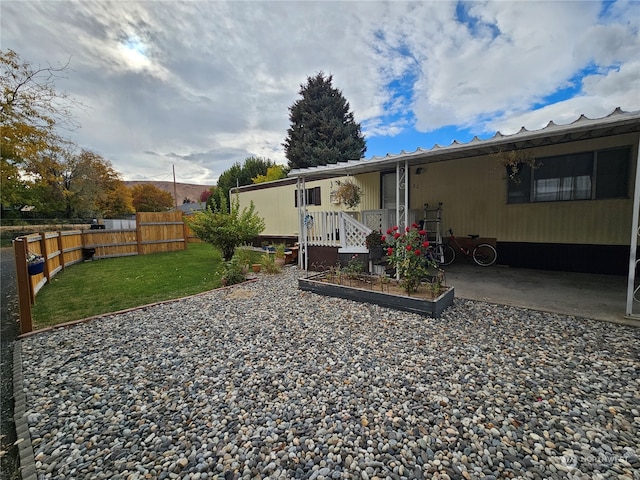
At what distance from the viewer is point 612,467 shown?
1.46 meters

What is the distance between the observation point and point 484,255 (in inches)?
265

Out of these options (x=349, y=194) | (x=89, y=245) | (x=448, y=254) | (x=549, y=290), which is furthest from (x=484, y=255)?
(x=89, y=245)

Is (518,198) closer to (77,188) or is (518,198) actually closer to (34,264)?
(34,264)

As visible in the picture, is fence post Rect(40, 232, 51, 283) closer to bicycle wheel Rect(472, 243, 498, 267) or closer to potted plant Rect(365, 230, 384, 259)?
potted plant Rect(365, 230, 384, 259)

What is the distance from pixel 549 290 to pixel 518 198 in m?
2.56

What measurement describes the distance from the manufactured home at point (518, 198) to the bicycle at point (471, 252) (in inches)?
6.8

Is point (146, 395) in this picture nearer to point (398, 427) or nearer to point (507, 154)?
point (398, 427)

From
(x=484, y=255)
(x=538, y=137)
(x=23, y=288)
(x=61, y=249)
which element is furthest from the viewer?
(x=61, y=249)

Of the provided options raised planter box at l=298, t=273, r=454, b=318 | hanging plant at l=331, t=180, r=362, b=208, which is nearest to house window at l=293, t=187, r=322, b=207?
hanging plant at l=331, t=180, r=362, b=208

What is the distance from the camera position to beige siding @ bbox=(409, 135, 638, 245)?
17.2 ft

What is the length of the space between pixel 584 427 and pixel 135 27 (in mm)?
10067

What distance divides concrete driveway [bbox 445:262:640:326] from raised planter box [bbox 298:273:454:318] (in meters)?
Answer: 0.84

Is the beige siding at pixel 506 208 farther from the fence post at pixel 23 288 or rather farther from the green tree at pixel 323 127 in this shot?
the green tree at pixel 323 127

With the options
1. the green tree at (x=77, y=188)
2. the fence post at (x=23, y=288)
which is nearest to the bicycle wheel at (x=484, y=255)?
the fence post at (x=23, y=288)
